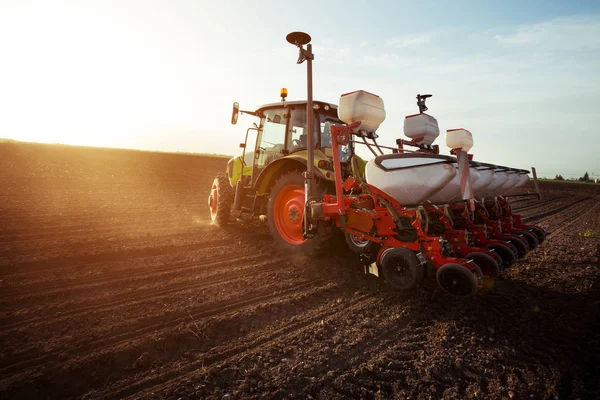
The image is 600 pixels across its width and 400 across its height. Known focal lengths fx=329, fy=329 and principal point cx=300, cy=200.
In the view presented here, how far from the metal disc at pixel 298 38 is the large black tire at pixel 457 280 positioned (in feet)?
9.92

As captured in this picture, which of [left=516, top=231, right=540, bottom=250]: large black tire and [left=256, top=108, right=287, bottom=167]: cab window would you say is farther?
[left=256, top=108, right=287, bottom=167]: cab window

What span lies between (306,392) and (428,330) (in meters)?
1.29

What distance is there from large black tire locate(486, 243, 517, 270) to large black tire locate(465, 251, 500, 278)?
0.59 m

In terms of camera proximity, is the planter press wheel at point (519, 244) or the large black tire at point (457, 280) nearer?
the large black tire at point (457, 280)

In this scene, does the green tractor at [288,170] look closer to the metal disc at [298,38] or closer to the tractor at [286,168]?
the tractor at [286,168]

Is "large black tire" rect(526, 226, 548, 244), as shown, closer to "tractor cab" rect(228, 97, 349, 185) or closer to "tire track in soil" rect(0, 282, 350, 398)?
Result: "tractor cab" rect(228, 97, 349, 185)

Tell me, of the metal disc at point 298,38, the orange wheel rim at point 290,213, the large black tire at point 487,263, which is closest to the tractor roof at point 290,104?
the metal disc at point 298,38

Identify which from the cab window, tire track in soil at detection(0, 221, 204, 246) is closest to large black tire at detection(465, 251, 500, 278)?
the cab window

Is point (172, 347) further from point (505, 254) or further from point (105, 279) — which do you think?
point (505, 254)

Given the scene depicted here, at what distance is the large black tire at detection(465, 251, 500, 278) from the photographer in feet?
11.2

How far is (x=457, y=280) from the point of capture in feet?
9.84

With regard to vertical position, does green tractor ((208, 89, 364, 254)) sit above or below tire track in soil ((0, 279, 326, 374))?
above

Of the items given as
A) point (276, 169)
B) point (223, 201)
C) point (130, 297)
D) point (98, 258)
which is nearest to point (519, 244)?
point (276, 169)

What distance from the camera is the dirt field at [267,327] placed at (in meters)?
1.99
